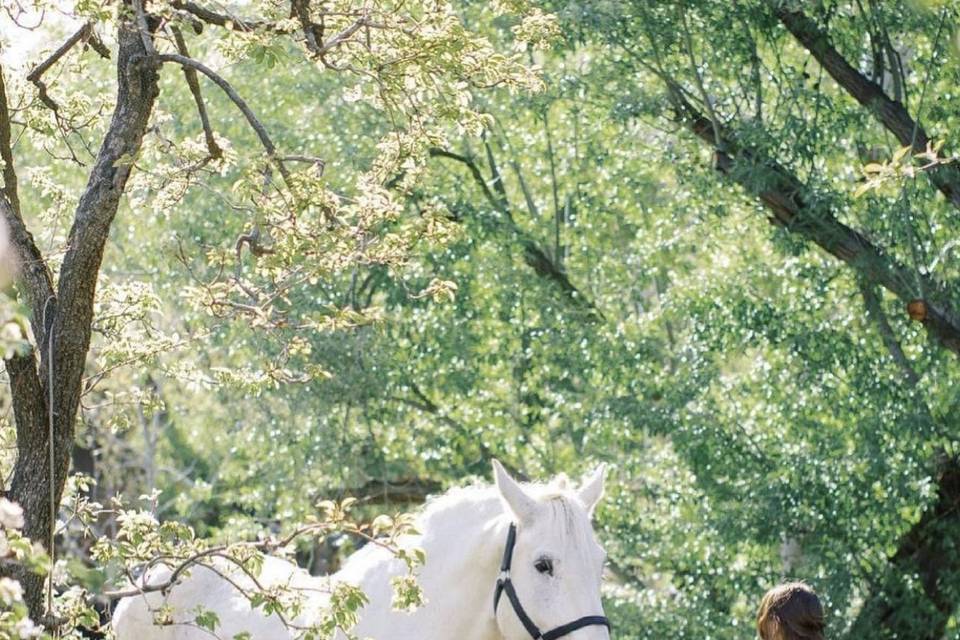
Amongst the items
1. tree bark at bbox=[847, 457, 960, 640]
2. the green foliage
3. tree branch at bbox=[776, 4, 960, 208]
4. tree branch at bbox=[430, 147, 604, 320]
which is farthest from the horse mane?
tree branch at bbox=[430, 147, 604, 320]

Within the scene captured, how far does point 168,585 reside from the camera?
16.0ft

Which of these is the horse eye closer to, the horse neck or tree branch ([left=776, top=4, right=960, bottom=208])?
the horse neck

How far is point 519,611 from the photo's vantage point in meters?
5.94

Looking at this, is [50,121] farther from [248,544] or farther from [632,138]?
[632,138]

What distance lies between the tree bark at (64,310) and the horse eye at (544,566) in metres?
1.71

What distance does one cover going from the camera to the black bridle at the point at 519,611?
5.78 meters

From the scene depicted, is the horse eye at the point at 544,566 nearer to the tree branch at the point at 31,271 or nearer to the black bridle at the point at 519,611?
the black bridle at the point at 519,611

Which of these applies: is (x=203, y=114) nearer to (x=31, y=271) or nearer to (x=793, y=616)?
(x=31, y=271)

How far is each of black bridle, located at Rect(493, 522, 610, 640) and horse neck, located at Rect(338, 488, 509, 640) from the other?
57mm

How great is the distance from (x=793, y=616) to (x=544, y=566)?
3.88ft

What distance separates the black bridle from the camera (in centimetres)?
578

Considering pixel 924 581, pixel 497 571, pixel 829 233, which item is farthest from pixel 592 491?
pixel 924 581

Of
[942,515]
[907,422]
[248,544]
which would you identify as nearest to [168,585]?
[248,544]

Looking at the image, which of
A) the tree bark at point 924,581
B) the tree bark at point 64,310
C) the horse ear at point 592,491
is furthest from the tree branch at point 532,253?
the tree bark at point 64,310
